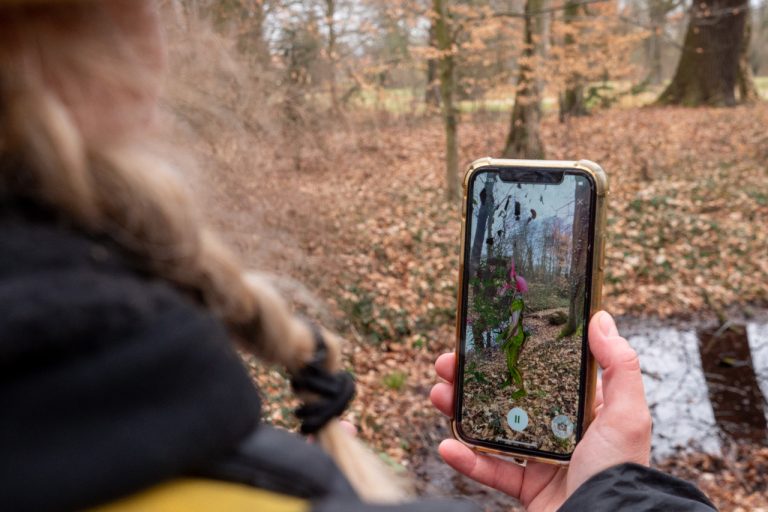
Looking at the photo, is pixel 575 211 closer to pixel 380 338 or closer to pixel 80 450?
pixel 80 450

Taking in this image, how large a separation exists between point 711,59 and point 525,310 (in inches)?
738

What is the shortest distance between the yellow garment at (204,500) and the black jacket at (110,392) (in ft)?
0.04

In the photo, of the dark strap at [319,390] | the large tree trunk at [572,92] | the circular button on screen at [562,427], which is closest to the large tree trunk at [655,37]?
the large tree trunk at [572,92]

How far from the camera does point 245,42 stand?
25.1 ft

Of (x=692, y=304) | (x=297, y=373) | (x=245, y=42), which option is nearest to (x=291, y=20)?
(x=245, y=42)

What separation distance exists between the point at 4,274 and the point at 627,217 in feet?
32.3

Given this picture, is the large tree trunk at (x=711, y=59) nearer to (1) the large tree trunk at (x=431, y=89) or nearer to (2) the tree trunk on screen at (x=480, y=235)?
(1) the large tree trunk at (x=431, y=89)

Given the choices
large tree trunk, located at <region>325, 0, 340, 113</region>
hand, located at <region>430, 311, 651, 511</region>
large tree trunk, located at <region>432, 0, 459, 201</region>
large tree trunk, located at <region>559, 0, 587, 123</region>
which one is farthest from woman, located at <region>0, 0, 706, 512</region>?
large tree trunk, located at <region>559, 0, 587, 123</region>

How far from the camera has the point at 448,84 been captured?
32.1ft

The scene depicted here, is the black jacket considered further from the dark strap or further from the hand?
the hand

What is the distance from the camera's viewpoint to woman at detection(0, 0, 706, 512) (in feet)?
2.00

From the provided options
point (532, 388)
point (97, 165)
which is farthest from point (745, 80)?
point (97, 165)

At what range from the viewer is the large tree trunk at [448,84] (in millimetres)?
9367

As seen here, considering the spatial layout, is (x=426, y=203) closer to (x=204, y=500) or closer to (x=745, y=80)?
(x=204, y=500)
